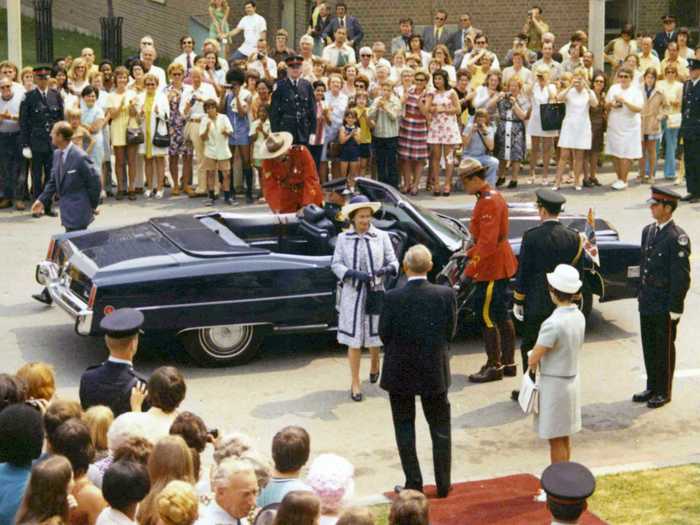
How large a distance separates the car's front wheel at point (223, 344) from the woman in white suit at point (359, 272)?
3.44ft

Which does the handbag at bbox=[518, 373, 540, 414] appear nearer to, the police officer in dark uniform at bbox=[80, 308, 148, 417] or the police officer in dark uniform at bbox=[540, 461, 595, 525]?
the police officer in dark uniform at bbox=[80, 308, 148, 417]

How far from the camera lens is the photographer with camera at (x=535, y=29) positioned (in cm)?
2458

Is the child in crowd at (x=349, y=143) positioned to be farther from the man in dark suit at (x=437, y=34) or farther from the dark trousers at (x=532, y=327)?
the dark trousers at (x=532, y=327)

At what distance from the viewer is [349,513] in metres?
5.86

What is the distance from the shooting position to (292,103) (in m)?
18.9

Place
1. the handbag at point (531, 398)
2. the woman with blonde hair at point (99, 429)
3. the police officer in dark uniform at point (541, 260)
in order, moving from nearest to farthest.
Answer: the woman with blonde hair at point (99, 429) < the handbag at point (531, 398) < the police officer in dark uniform at point (541, 260)

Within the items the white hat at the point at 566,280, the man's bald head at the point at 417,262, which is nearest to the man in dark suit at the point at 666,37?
the white hat at the point at 566,280

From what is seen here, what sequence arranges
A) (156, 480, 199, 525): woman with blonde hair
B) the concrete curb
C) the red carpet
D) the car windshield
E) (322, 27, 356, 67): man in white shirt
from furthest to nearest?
(322, 27, 356, 67): man in white shirt < the car windshield < the concrete curb < the red carpet < (156, 480, 199, 525): woman with blonde hair

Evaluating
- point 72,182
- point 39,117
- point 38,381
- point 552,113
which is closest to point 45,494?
point 38,381

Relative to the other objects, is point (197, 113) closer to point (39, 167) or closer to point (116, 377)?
point (39, 167)

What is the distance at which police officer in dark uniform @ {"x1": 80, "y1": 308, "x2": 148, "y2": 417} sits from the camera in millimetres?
8453

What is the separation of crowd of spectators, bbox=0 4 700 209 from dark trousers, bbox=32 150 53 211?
42mm

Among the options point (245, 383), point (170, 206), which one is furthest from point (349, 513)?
point (170, 206)

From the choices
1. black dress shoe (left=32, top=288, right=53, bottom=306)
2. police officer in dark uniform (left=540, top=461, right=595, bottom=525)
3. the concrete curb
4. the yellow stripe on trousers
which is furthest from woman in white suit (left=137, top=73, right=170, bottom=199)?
police officer in dark uniform (left=540, top=461, right=595, bottom=525)
